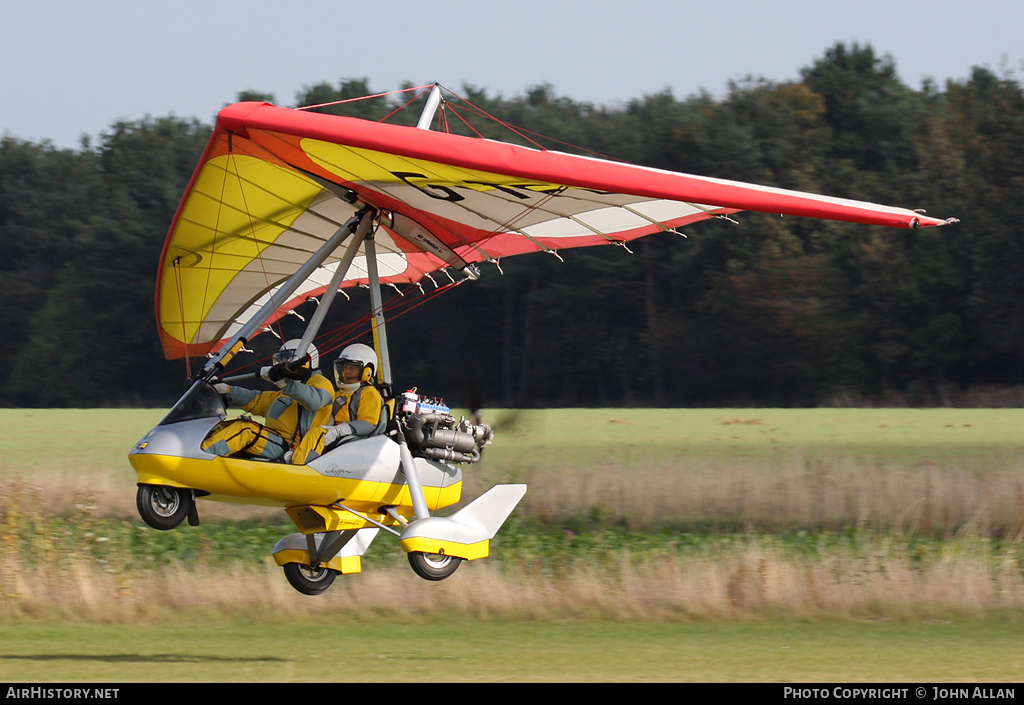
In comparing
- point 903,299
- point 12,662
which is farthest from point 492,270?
point 12,662

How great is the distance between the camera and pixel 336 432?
9.80 m

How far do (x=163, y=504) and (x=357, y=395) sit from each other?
1.65 metres

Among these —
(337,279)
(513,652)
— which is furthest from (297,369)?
(513,652)

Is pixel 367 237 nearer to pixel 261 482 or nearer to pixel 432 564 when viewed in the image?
pixel 261 482

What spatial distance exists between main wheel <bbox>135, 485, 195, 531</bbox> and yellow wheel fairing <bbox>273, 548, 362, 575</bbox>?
4.15ft

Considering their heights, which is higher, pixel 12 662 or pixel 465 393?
pixel 465 393

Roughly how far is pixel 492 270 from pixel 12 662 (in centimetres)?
4083

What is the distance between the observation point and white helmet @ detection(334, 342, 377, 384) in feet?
32.5

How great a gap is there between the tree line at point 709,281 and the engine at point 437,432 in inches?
1628

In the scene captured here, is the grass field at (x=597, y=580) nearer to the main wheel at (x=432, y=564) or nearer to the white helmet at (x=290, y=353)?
the main wheel at (x=432, y=564)

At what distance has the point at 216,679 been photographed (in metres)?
12.4

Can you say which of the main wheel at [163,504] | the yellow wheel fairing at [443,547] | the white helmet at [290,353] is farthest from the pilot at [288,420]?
the yellow wheel fairing at [443,547]
